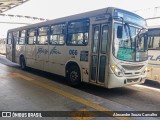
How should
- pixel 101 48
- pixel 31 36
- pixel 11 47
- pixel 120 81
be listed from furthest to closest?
pixel 11 47 < pixel 31 36 < pixel 101 48 < pixel 120 81

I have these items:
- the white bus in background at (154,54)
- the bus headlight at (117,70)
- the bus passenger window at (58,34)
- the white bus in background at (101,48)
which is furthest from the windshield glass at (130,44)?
the bus passenger window at (58,34)

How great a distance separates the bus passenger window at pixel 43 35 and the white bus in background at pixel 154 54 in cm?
534

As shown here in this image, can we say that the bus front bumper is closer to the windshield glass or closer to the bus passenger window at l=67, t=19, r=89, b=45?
the windshield glass

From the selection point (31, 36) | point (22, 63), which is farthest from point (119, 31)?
point (22, 63)

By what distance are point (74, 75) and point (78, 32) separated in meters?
1.82

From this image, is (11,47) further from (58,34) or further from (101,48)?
(101,48)

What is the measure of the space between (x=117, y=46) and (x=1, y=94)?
4384 mm

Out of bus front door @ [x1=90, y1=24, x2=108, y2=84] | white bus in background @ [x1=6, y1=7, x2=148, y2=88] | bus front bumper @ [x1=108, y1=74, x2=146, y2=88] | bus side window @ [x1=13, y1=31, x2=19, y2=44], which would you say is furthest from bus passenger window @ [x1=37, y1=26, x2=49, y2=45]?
bus front bumper @ [x1=108, y1=74, x2=146, y2=88]

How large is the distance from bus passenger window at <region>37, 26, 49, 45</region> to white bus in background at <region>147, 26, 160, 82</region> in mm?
5341

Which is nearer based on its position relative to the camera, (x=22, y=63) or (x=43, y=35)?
(x=43, y=35)

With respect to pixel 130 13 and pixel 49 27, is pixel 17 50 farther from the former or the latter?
pixel 130 13

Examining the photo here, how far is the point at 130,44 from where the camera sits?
7.55 meters

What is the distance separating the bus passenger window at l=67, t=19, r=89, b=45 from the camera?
8.24 metres

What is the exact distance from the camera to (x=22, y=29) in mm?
14258
